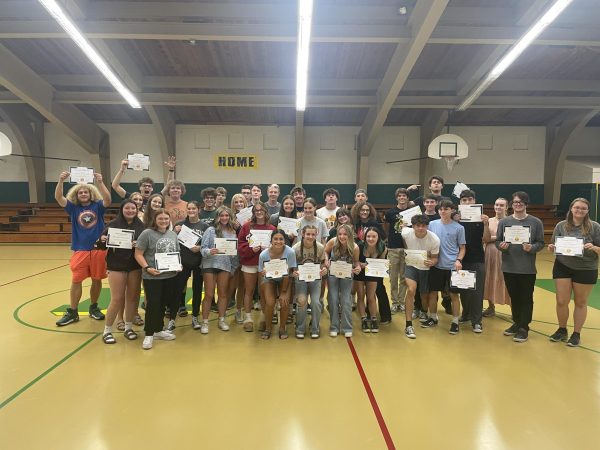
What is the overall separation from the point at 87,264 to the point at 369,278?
3417 millimetres

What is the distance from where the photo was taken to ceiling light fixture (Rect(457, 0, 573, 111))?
6324 millimetres

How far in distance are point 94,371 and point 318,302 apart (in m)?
2.31

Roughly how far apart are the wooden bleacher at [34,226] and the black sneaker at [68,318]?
9.65 m

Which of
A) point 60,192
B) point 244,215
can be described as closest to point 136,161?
point 60,192

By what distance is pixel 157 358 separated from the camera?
3574mm

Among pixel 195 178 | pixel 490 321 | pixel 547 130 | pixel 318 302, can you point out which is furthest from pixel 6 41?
pixel 547 130

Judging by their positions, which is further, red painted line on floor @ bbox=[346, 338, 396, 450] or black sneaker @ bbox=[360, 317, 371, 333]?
black sneaker @ bbox=[360, 317, 371, 333]

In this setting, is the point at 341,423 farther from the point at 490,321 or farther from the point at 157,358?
the point at 490,321

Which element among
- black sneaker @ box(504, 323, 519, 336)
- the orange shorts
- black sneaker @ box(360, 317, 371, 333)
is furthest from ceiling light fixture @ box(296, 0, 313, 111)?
black sneaker @ box(504, 323, 519, 336)

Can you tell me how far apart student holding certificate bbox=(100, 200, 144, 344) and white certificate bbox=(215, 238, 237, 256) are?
2.81ft

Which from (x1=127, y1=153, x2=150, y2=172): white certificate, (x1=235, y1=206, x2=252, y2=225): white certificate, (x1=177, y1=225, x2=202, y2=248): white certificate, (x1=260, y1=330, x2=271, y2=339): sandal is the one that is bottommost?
(x1=260, y1=330, x2=271, y2=339): sandal

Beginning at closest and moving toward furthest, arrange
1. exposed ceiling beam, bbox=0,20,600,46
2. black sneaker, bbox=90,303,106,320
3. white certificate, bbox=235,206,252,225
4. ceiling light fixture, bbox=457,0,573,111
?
black sneaker, bbox=90,303,106,320 < white certificate, bbox=235,206,252,225 < ceiling light fixture, bbox=457,0,573,111 < exposed ceiling beam, bbox=0,20,600,46

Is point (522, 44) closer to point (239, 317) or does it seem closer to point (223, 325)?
point (239, 317)

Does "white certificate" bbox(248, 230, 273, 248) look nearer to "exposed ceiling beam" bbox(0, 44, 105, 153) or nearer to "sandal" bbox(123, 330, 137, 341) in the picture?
"sandal" bbox(123, 330, 137, 341)
